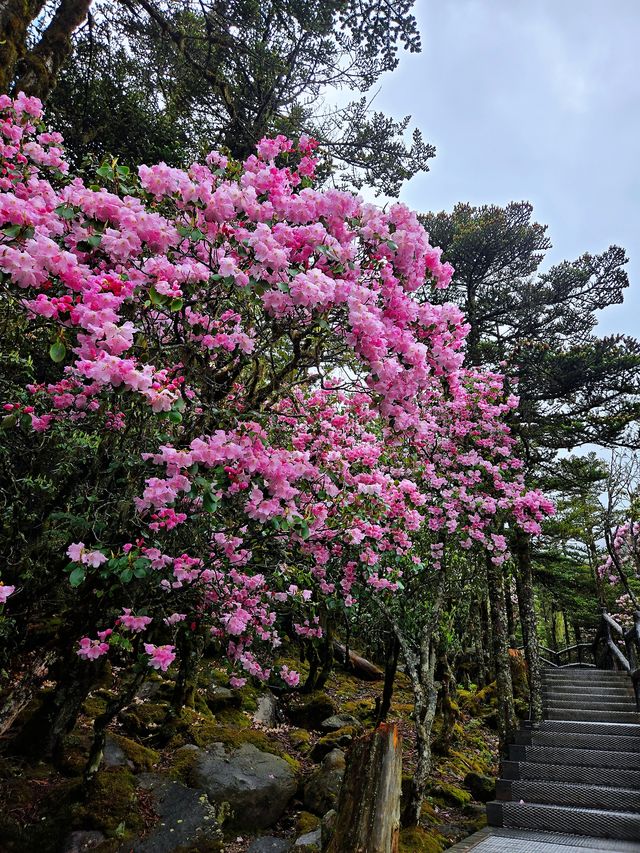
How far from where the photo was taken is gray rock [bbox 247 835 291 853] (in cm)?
514

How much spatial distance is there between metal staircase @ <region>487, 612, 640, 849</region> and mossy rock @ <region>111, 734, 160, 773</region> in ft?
13.0

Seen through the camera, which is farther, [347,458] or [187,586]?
[347,458]

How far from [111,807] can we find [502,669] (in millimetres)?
5591

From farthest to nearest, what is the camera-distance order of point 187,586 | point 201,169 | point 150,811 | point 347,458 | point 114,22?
point 114,22
point 347,458
point 150,811
point 187,586
point 201,169

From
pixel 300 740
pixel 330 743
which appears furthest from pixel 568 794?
pixel 300 740

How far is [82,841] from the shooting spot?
4418 millimetres

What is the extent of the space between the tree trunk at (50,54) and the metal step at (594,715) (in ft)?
40.9

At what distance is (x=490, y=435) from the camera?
28.4 feet

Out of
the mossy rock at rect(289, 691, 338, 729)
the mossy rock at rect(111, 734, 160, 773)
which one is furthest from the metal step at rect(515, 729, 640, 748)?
the mossy rock at rect(111, 734, 160, 773)

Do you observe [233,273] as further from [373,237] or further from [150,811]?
[150,811]

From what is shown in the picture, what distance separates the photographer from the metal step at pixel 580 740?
6.96 m

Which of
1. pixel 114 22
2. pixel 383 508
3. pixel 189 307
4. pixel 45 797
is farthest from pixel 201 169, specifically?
pixel 114 22

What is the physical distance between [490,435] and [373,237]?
6.14m

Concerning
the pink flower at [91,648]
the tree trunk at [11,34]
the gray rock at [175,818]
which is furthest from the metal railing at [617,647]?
the tree trunk at [11,34]
